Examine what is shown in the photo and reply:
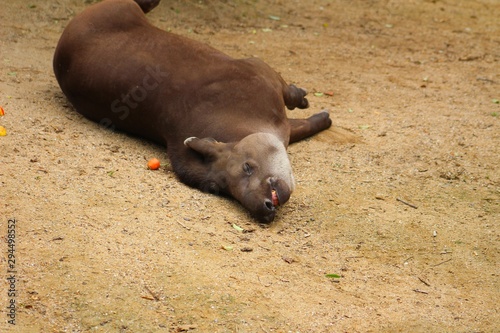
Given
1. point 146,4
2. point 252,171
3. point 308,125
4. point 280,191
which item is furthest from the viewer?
point 146,4

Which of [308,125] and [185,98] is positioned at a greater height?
[185,98]

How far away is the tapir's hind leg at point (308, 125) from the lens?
6.84m

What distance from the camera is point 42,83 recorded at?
734 centimetres

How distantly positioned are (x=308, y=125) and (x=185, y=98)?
48.7 inches

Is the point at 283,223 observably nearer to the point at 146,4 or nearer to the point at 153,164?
the point at 153,164

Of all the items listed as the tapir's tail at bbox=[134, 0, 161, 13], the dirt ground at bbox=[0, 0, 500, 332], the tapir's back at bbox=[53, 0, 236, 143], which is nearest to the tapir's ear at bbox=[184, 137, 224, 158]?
the dirt ground at bbox=[0, 0, 500, 332]

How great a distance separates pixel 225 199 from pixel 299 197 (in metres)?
0.54

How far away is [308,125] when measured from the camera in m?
6.95

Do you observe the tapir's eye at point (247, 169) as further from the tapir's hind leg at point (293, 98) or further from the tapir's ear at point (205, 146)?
the tapir's hind leg at point (293, 98)

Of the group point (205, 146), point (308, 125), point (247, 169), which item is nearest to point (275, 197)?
point (247, 169)

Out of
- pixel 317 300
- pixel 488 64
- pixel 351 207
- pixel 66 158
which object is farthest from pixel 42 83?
pixel 488 64

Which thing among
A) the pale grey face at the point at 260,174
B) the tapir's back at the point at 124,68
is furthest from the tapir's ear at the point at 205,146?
the tapir's back at the point at 124,68

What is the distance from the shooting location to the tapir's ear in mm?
5809

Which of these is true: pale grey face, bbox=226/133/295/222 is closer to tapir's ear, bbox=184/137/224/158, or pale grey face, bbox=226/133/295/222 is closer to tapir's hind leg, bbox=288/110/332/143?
tapir's ear, bbox=184/137/224/158
